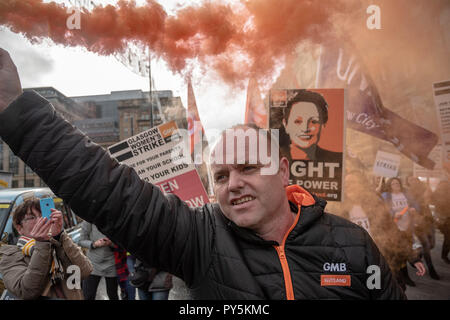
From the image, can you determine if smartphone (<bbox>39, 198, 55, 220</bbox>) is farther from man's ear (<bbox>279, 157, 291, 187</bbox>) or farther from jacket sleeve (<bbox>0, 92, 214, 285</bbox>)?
man's ear (<bbox>279, 157, 291, 187</bbox>)

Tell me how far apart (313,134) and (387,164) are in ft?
5.61

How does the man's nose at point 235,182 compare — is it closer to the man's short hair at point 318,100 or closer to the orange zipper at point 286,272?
the orange zipper at point 286,272

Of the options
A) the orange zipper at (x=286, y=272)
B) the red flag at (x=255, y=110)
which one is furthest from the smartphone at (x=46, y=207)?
the red flag at (x=255, y=110)

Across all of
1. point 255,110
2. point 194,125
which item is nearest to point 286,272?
point 255,110

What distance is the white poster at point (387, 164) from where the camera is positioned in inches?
136

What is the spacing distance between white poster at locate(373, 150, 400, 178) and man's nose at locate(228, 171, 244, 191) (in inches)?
123

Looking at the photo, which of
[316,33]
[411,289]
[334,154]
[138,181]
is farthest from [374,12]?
[411,289]

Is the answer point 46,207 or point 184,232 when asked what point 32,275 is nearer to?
point 46,207

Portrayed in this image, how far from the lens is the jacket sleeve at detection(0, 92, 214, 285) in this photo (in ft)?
3.08

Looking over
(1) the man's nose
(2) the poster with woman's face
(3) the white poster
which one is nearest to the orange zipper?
(1) the man's nose

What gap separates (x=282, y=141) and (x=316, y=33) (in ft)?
5.90
